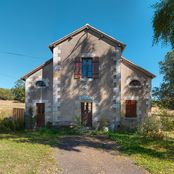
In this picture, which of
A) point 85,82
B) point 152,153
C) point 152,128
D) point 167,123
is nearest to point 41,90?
point 85,82

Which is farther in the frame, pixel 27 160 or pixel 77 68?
pixel 77 68

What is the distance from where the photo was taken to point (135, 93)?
68.8ft

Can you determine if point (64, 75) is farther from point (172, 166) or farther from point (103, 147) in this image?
point (172, 166)

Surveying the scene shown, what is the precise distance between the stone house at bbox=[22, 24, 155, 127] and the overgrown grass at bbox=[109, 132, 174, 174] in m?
4.36

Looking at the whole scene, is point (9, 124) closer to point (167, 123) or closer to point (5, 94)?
point (167, 123)

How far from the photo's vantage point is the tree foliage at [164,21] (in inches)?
529

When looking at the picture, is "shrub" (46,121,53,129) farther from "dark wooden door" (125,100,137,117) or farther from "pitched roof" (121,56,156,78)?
"pitched roof" (121,56,156,78)

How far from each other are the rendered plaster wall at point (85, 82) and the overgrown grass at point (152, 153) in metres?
4.22

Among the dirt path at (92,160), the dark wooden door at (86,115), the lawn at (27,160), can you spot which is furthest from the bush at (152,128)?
the lawn at (27,160)

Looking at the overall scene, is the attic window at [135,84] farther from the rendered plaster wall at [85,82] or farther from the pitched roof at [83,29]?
the pitched roof at [83,29]

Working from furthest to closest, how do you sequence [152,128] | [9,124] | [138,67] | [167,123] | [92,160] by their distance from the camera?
1. [138,67]
2. [9,124]
3. [167,123]
4. [152,128]
5. [92,160]

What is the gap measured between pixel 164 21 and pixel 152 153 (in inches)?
277

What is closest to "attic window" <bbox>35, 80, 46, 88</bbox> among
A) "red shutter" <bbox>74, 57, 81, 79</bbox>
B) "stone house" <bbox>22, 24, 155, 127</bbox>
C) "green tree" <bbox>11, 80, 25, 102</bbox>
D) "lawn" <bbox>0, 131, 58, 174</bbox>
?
"stone house" <bbox>22, 24, 155, 127</bbox>

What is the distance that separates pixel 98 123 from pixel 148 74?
5684mm
